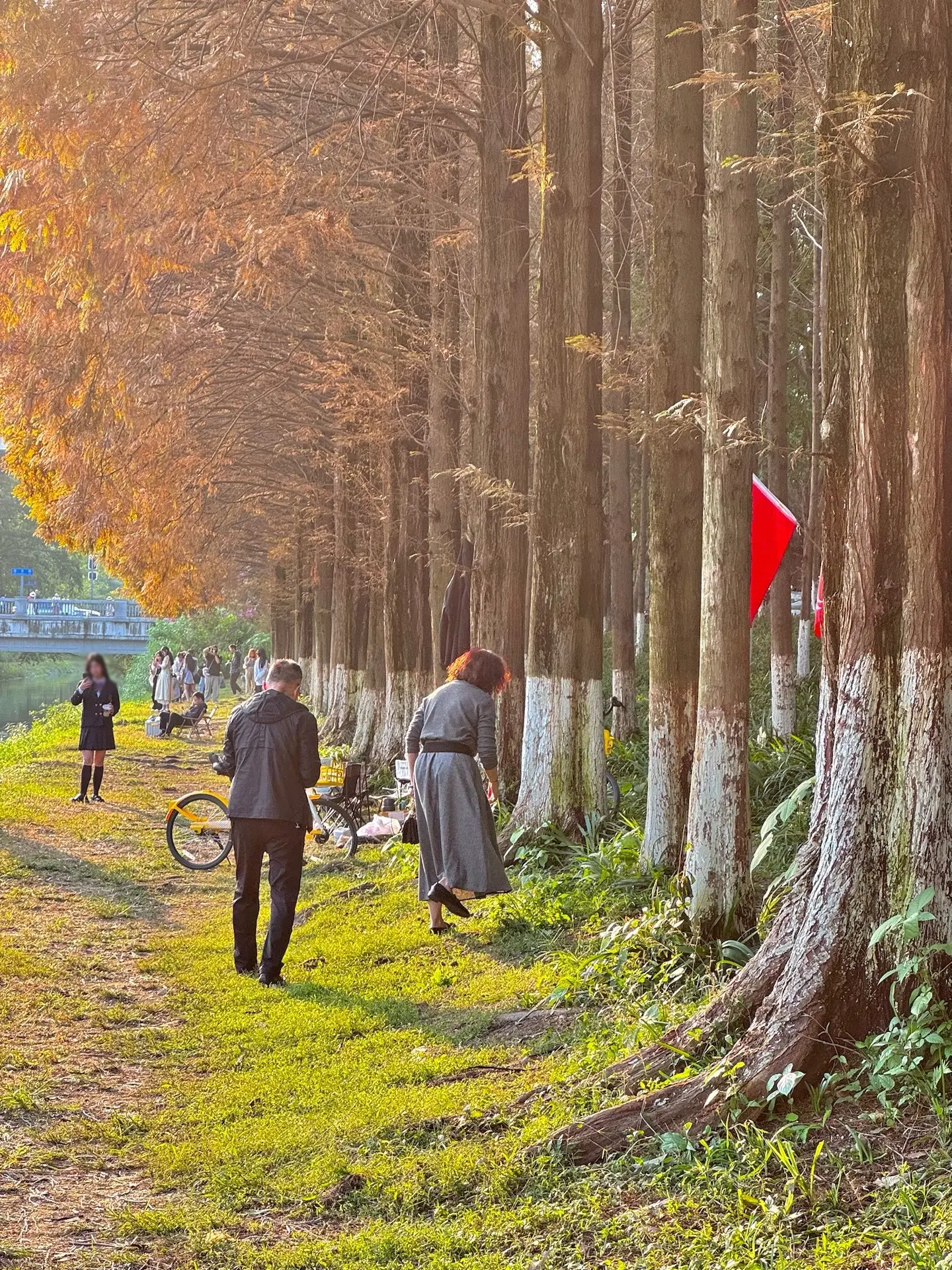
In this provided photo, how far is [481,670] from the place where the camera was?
33.7 feet

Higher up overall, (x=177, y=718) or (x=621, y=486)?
(x=621, y=486)

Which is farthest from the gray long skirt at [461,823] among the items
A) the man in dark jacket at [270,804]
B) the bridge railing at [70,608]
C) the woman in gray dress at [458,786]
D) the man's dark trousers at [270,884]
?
the bridge railing at [70,608]

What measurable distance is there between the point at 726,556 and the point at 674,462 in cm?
171

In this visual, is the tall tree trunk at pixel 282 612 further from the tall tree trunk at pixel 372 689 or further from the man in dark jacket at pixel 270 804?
the man in dark jacket at pixel 270 804

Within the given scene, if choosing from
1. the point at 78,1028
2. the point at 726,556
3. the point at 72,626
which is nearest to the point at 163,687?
the point at 78,1028

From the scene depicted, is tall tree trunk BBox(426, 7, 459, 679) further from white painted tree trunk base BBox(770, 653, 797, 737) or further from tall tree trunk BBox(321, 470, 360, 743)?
tall tree trunk BBox(321, 470, 360, 743)

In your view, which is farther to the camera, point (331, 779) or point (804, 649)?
point (804, 649)

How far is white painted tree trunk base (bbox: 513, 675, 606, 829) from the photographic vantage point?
11.9m

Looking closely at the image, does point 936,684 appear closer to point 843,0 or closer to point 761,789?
point 843,0

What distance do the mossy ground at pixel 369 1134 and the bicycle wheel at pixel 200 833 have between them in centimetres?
337

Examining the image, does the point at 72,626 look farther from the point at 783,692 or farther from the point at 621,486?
the point at 783,692

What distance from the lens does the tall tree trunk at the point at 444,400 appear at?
664 inches

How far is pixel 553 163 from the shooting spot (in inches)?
466

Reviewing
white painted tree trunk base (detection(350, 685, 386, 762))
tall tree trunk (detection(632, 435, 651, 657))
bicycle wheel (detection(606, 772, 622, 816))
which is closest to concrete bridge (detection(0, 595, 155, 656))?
tall tree trunk (detection(632, 435, 651, 657))
